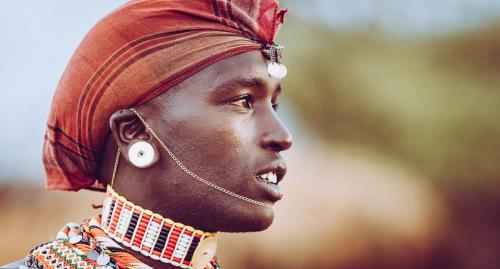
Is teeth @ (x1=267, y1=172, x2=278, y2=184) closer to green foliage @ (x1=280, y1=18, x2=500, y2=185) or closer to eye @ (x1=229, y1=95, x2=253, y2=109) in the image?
eye @ (x1=229, y1=95, x2=253, y2=109)

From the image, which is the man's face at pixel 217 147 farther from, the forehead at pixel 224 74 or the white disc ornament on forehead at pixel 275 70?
the white disc ornament on forehead at pixel 275 70

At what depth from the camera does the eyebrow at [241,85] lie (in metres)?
2.45

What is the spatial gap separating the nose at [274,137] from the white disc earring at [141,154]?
0.42 metres

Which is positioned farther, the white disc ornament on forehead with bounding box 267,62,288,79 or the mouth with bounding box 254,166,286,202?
the white disc ornament on forehead with bounding box 267,62,288,79

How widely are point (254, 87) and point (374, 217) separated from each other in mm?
3302

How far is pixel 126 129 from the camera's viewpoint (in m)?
2.48

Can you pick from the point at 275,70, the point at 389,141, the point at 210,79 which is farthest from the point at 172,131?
the point at 389,141

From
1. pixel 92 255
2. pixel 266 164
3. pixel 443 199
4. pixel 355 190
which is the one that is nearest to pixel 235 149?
pixel 266 164

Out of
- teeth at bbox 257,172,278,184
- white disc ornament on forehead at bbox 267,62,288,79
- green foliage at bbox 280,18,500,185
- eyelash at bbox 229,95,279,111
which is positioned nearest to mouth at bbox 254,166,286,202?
teeth at bbox 257,172,278,184

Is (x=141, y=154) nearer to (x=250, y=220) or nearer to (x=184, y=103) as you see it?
(x=184, y=103)

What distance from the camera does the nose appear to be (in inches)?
95.8

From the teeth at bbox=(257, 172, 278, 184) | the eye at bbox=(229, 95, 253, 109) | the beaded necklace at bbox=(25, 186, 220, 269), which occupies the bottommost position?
the beaded necklace at bbox=(25, 186, 220, 269)

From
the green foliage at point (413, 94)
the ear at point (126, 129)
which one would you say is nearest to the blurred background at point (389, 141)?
the green foliage at point (413, 94)

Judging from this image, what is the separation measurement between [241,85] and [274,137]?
24 centimetres
